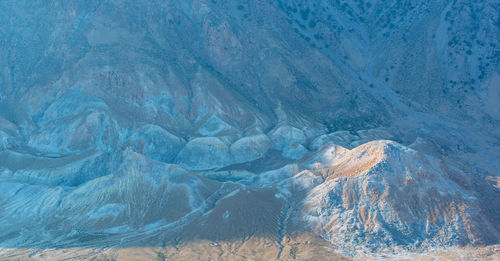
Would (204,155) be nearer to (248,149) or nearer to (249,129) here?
(248,149)

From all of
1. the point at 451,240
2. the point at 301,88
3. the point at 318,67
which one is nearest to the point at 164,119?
the point at 301,88

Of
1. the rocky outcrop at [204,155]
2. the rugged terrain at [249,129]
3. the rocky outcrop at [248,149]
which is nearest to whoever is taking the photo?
the rugged terrain at [249,129]

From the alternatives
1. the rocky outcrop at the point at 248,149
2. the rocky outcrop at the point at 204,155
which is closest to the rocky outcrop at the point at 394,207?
the rocky outcrop at the point at 248,149

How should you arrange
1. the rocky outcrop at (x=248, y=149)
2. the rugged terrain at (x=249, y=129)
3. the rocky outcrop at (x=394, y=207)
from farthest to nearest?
the rocky outcrop at (x=248, y=149) → the rugged terrain at (x=249, y=129) → the rocky outcrop at (x=394, y=207)

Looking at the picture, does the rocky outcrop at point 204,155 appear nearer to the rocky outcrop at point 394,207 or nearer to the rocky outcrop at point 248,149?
the rocky outcrop at point 248,149

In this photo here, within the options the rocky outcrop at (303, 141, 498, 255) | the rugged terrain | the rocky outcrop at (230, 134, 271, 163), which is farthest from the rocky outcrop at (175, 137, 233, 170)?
the rocky outcrop at (303, 141, 498, 255)

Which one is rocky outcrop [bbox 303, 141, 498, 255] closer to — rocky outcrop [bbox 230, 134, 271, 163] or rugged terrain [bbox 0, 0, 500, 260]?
rugged terrain [bbox 0, 0, 500, 260]

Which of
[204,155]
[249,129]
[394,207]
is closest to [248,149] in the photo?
[249,129]

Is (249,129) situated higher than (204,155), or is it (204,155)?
(249,129)
